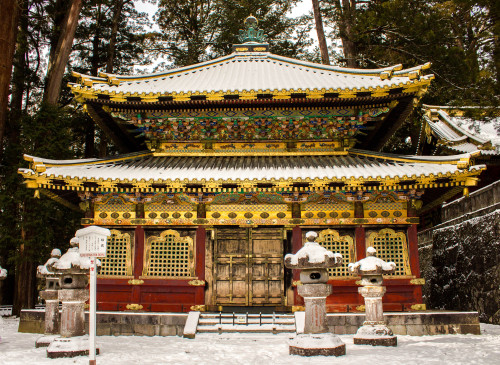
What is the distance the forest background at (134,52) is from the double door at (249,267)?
19.8 feet

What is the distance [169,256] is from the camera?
1198 cm

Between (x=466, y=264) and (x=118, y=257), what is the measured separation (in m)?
11.1

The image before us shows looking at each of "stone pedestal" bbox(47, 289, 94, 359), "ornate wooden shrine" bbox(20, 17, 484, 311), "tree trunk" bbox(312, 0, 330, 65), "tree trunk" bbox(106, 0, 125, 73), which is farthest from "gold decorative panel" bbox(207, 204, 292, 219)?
"tree trunk" bbox(106, 0, 125, 73)

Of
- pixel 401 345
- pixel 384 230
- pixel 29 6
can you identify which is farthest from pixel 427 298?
pixel 29 6

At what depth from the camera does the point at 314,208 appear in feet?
39.2

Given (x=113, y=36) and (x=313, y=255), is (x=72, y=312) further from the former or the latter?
(x=113, y=36)

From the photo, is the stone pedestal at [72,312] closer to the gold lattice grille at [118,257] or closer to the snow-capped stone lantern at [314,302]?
the gold lattice grille at [118,257]

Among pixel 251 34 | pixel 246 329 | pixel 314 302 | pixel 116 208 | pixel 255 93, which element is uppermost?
pixel 251 34

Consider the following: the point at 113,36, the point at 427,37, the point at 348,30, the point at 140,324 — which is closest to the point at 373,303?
the point at 140,324

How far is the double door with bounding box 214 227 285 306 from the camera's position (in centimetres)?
1161

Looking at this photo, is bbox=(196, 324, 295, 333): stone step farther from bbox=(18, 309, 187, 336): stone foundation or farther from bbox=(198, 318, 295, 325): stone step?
bbox=(18, 309, 187, 336): stone foundation

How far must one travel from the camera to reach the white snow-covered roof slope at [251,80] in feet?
39.4

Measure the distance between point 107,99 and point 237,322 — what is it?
7.28m

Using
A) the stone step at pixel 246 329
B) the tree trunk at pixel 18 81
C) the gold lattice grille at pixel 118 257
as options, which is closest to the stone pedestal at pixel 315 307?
the stone step at pixel 246 329
